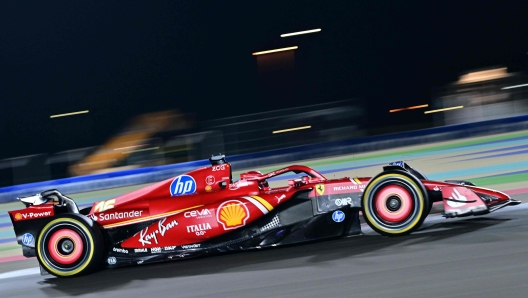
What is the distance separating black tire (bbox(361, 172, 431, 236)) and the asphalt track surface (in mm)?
117

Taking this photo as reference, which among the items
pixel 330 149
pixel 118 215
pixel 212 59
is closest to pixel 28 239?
pixel 118 215

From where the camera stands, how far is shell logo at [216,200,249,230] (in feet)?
16.6

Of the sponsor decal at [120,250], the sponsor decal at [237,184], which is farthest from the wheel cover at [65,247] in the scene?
the sponsor decal at [237,184]

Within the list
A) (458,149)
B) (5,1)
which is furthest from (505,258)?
(5,1)

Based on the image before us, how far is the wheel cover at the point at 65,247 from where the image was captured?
5266mm

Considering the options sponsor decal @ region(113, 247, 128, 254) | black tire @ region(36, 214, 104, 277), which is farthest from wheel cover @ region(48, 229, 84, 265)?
sponsor decal @ region(113, 247, 128, 254)

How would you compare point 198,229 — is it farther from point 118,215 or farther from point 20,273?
point 20,273

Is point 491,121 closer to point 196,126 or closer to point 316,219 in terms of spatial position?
point 196,126

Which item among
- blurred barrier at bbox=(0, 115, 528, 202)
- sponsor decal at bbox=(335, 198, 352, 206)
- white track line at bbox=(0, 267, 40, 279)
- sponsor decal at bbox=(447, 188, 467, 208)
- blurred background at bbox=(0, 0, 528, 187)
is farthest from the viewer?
blurred background at bbox=(0, 0, 528, 187)

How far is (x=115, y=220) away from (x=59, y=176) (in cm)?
849

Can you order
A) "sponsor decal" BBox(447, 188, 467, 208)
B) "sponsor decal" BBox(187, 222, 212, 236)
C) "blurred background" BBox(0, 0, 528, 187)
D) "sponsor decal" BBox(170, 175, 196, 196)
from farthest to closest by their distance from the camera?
"blurred background" BBox(0, 0, 528, 187) → "sponsor decal" BBox(170, 175, 196, 196) → "sponsor decal" BBox(187, 222, 212, 236) → "sponsor decal" BBox(447, 188, 467, 208)

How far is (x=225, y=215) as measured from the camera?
16.7 feet

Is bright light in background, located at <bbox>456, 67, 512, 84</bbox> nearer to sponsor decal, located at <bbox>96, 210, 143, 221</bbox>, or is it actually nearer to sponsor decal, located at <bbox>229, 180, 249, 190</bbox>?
sponsor decal, located at <bbox>229, 180, 249, 190</bbox>

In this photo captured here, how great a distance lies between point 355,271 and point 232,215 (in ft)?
4.36
